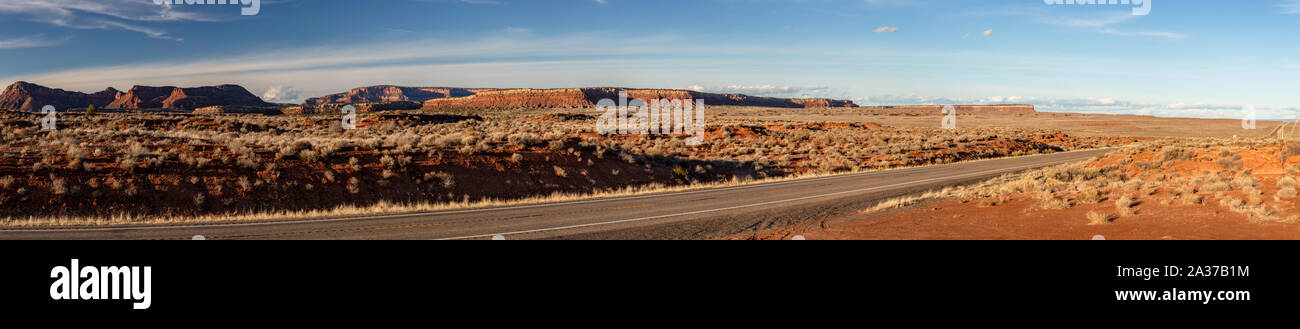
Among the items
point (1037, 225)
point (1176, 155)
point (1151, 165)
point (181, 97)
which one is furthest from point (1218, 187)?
point (181, 97)

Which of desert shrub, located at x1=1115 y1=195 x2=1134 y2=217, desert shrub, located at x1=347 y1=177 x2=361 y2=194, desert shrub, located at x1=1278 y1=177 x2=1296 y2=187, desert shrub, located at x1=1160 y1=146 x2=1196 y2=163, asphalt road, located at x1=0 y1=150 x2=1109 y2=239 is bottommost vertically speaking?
asphalt road, located at x1=0 y1=150 x2=1109 y2=239

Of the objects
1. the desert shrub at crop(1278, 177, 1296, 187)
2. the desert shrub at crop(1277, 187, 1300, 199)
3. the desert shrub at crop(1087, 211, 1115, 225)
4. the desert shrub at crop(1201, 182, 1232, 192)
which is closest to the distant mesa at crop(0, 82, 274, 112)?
the desert shrub at crop(1087, 211, 1115, 225)

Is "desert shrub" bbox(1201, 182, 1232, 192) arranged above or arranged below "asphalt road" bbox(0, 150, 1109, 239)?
above

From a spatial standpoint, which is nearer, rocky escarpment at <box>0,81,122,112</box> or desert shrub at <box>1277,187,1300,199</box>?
desert shrub at <box>1277,187,1300,199</box>

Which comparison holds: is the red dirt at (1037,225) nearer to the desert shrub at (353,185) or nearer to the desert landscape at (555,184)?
the desert landscape at (555,184)

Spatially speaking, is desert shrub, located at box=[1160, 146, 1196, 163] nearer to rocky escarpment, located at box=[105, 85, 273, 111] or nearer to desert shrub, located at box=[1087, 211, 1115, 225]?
desert shrub, located at box=[1087, 211, 1115, 225]

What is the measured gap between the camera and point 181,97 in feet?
589

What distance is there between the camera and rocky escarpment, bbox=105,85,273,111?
579ft

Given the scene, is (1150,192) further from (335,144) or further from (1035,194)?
(335,144)

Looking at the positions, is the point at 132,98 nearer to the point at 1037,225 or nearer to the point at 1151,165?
the point at 1037,225
